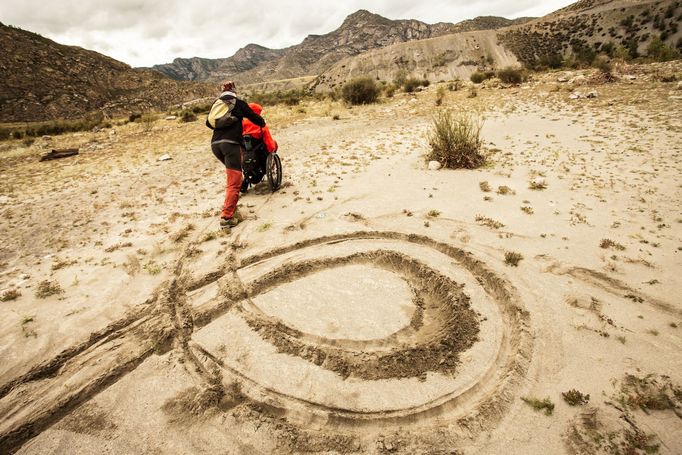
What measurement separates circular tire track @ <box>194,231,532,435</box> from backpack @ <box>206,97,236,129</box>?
220 cm

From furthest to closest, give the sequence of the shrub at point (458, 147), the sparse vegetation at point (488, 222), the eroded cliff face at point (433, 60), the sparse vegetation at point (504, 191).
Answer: the eroded cliff face at point (433, 60), the shrub at point (458, 147), the sparse vegetation at point (504, 191), the sparse vegetation at point (488, 222)

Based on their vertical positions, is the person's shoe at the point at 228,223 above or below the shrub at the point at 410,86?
below

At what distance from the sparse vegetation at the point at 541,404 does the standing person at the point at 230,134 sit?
454cm

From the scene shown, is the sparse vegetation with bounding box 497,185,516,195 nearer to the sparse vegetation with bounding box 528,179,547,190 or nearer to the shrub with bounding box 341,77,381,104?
the sparse vegetation with bounding box 528,179,547,190

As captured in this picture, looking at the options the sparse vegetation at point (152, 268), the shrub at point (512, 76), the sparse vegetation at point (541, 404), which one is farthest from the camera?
the shrub at point (512, 76)

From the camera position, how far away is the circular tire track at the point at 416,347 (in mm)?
2424

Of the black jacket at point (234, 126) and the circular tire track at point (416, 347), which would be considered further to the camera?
the black jacket at point (234, 126)

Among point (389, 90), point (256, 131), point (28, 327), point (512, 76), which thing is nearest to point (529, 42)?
point (512, 76)

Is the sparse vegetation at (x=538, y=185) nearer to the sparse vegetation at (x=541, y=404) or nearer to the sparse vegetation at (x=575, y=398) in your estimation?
the sparse vegetation at (x=575, y=398)

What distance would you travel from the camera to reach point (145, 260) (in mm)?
4449

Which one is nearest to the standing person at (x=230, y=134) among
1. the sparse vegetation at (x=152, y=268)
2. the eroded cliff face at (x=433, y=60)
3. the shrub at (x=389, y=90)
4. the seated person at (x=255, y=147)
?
the seated person at (x=255, y=147)

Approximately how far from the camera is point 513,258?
3982 mm

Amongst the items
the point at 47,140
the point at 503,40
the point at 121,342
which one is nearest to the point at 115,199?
the point at 121,342

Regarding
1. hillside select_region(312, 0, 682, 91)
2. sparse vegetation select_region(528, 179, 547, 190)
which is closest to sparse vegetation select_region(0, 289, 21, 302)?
sparse vegetation select_region(528, 179, 547, 190)
